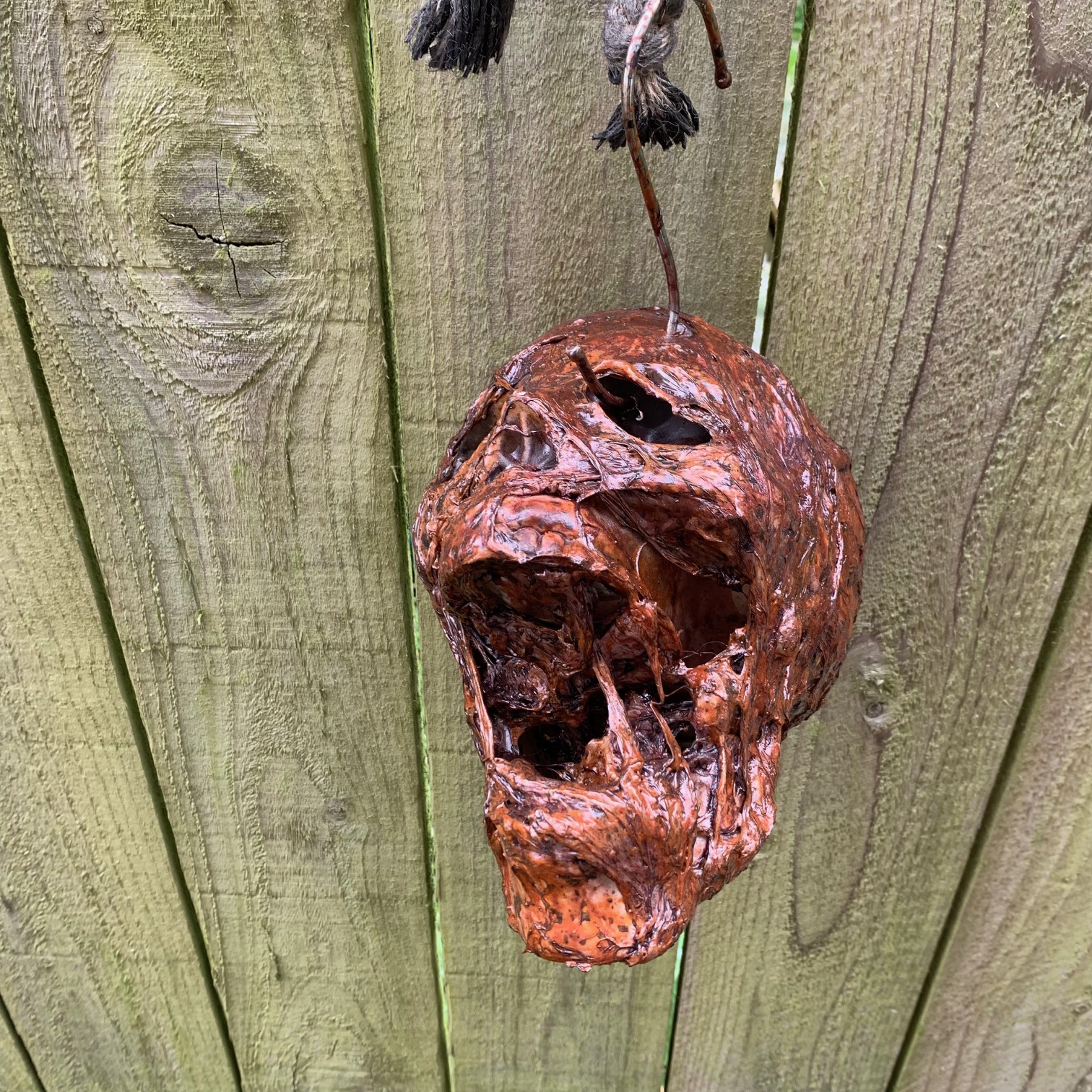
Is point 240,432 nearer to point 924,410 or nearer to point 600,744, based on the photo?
point 600,744

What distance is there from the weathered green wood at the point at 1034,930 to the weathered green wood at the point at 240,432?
55 cm

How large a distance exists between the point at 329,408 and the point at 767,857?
23.2 inches

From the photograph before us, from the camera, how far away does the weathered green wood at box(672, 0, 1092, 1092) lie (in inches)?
23.4

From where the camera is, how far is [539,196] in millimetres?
631

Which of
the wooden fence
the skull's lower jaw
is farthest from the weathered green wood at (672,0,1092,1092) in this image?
the skull's lower jaw

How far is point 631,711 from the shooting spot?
484 mm

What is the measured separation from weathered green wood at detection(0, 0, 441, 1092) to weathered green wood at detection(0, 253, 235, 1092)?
0.12 feet

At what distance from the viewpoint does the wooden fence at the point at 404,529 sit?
614 mm

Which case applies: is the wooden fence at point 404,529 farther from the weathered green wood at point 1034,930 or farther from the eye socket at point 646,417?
the eye socket at point 646,417

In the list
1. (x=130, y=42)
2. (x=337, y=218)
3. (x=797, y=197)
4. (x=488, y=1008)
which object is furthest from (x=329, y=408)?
(x=488, y=1008)

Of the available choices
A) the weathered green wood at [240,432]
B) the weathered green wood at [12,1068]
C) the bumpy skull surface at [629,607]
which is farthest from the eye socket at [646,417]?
the weathered green wood at [12,1068]

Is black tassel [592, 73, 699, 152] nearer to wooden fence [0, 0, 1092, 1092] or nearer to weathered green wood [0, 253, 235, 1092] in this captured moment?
wooden fence [0, 0, 1092, 1092]

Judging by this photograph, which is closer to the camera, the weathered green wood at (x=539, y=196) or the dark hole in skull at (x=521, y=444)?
the dark hole in skull at (x=521, y=444)

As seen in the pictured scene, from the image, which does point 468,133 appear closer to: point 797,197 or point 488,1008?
point 797,197
